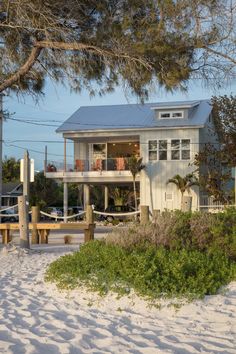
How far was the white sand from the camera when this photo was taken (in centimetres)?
559

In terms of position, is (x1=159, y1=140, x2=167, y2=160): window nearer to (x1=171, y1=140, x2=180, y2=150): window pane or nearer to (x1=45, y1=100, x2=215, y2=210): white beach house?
(x1=45, y1=100, x2=215, y2=210): white beach house

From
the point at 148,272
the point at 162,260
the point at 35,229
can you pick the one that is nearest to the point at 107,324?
the point at 148,272

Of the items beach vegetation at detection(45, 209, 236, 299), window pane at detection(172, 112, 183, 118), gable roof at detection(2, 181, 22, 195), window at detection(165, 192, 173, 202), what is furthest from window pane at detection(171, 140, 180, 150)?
gable roof at detection(2, 181, 22, 195)

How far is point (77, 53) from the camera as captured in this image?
476 inches

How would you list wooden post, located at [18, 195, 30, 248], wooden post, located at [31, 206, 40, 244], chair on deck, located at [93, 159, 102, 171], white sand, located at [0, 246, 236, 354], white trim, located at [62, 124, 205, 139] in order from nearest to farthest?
white sand, located at [0, 246, 236, 354] → wooden post, located at [18, 195, 30, 248] → wooden post, located at [31, 206, 40, 244] → white trim, located at [62, 124, 205, 139] → chair on deck, located at [93, 159, 102, 171]

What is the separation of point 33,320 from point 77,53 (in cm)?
→ 691

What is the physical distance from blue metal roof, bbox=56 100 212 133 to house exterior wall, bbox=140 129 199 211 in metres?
0.61

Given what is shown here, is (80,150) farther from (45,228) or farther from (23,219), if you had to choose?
(23,219)

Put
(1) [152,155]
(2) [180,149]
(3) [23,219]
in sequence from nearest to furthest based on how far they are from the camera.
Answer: (3) [23,219] → (2) [180,149] → (1) [152,155]

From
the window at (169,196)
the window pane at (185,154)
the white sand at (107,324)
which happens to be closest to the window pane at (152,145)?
the window pane at (185,154)

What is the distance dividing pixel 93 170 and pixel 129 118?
167 inches

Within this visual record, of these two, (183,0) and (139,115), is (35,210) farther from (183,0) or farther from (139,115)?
(139,115)

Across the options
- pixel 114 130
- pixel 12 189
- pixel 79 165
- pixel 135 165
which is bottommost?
pixel 12 189

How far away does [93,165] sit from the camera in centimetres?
3819
